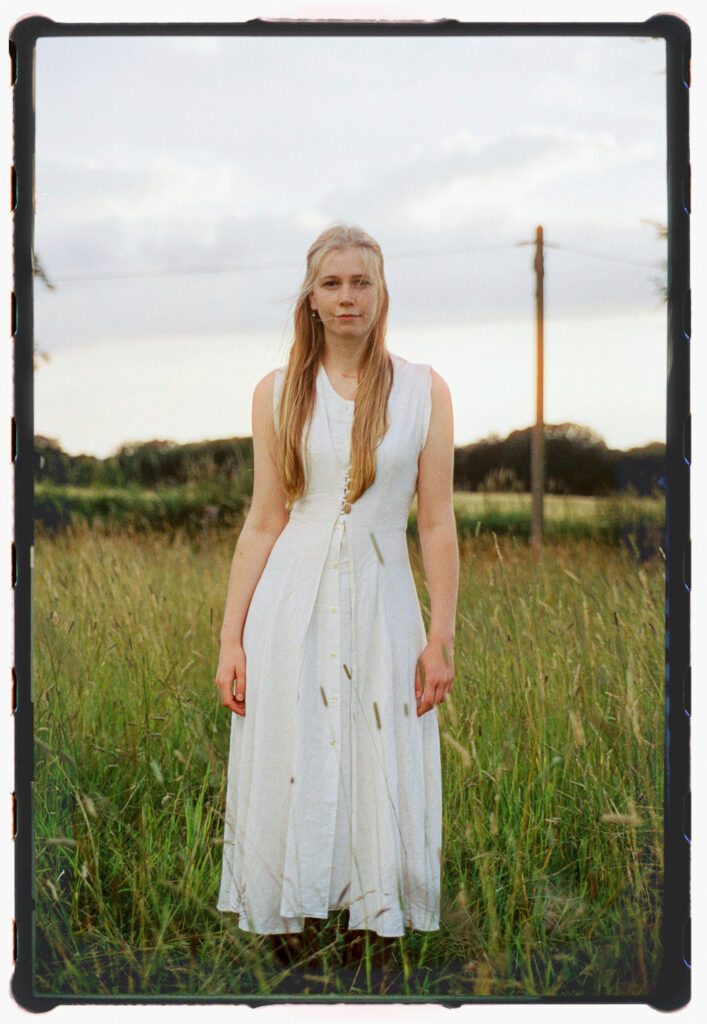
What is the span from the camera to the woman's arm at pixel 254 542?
2.97 m

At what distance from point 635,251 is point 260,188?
3.25ft

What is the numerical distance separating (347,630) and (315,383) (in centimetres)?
65

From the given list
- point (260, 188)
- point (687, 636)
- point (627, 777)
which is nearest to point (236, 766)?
point (627, 777)

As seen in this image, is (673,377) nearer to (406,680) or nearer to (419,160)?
(419,160)

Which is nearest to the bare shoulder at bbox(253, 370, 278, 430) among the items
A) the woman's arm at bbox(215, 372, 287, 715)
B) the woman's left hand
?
the woman's arm at bbox(215, 372, 287, 715)

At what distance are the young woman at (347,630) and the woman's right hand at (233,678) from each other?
0.10 feet

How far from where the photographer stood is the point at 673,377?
2945mm

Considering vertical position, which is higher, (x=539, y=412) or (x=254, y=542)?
(x=539, y=412)

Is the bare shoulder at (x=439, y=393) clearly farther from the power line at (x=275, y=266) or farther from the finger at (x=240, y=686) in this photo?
the finger at (x=240, y=686)

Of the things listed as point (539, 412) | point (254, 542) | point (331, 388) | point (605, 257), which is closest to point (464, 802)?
point (254, 542)

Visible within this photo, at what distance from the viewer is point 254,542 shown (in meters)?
3.01

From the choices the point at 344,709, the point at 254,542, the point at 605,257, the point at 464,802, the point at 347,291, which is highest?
the point at 605,257

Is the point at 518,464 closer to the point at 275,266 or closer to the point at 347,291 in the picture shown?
the point at 347,291

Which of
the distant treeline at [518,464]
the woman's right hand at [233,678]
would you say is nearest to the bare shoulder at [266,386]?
the distant treeline at [518,464]
